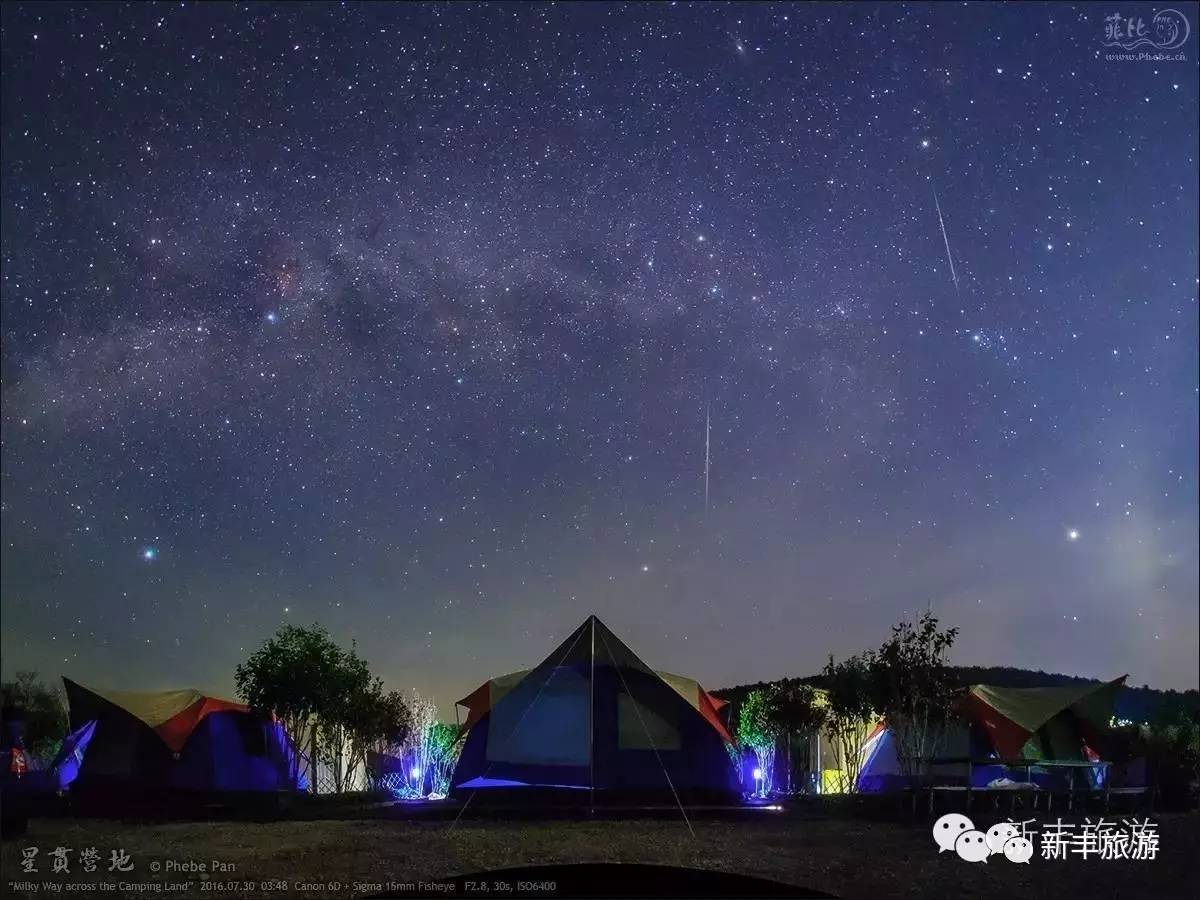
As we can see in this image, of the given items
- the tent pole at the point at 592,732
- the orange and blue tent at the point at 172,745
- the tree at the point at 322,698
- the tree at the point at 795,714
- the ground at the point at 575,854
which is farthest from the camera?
the tree at the point at 795,714

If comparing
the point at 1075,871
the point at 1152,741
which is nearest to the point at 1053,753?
the point at 1152,741

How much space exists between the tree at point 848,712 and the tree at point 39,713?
44.1 ft

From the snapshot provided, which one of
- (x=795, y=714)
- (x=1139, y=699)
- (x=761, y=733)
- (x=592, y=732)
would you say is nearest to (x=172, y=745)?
(x=592, y=732)

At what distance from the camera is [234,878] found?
8.63 meters

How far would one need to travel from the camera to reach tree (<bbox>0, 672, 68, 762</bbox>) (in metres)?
17.1

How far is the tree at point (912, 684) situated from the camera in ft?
50.7

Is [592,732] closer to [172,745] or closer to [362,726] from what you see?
[362,726]

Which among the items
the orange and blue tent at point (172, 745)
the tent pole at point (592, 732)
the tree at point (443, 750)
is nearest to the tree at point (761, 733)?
the tent pole at point (592, 732)

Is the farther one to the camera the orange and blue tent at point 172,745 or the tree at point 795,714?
the tree at point 795,714

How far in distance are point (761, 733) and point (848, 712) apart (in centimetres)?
170

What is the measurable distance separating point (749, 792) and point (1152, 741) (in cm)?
689

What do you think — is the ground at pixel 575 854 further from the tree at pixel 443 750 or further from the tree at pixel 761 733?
the tree at pixel 761 733

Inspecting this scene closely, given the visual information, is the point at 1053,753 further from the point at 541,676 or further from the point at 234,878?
the point at 234,878

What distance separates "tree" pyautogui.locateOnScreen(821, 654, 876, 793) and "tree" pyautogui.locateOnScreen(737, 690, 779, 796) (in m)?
1.13
